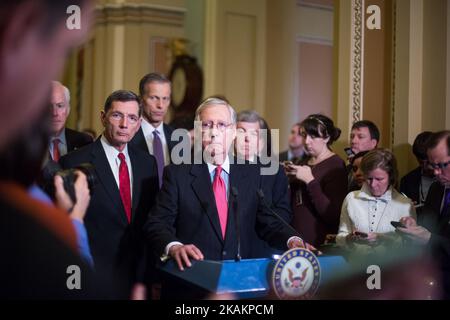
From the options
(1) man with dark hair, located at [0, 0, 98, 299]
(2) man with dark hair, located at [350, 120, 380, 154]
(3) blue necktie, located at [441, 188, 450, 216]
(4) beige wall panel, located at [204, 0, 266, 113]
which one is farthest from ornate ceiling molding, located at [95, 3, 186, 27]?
(1) man with dark hair, located at [0, 0, 98, 299]

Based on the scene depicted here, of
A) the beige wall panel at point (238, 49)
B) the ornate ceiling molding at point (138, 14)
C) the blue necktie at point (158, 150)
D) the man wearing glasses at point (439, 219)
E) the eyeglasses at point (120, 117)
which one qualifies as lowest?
the man wearing glasses at point (439, 219)

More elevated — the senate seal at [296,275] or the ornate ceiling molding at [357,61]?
the ornate ceiling molding at [357,61]

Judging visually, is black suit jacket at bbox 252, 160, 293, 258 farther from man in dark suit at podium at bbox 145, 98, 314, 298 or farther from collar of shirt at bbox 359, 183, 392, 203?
collar of shirt at bbox 359, 183, 392, 203

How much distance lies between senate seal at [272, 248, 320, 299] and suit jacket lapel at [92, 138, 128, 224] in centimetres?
74

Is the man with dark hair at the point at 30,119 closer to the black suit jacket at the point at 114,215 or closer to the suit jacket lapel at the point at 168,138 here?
the black suit jacket at the point at 114,215

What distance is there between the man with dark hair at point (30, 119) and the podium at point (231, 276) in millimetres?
584

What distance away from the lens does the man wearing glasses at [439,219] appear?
2.44m

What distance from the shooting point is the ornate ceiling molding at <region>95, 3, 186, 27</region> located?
24.1 ft

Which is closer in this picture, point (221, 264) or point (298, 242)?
point (221, 264)

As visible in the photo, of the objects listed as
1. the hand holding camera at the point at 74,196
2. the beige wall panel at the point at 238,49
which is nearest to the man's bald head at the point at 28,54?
the hand holding camera at the point at 74,196
